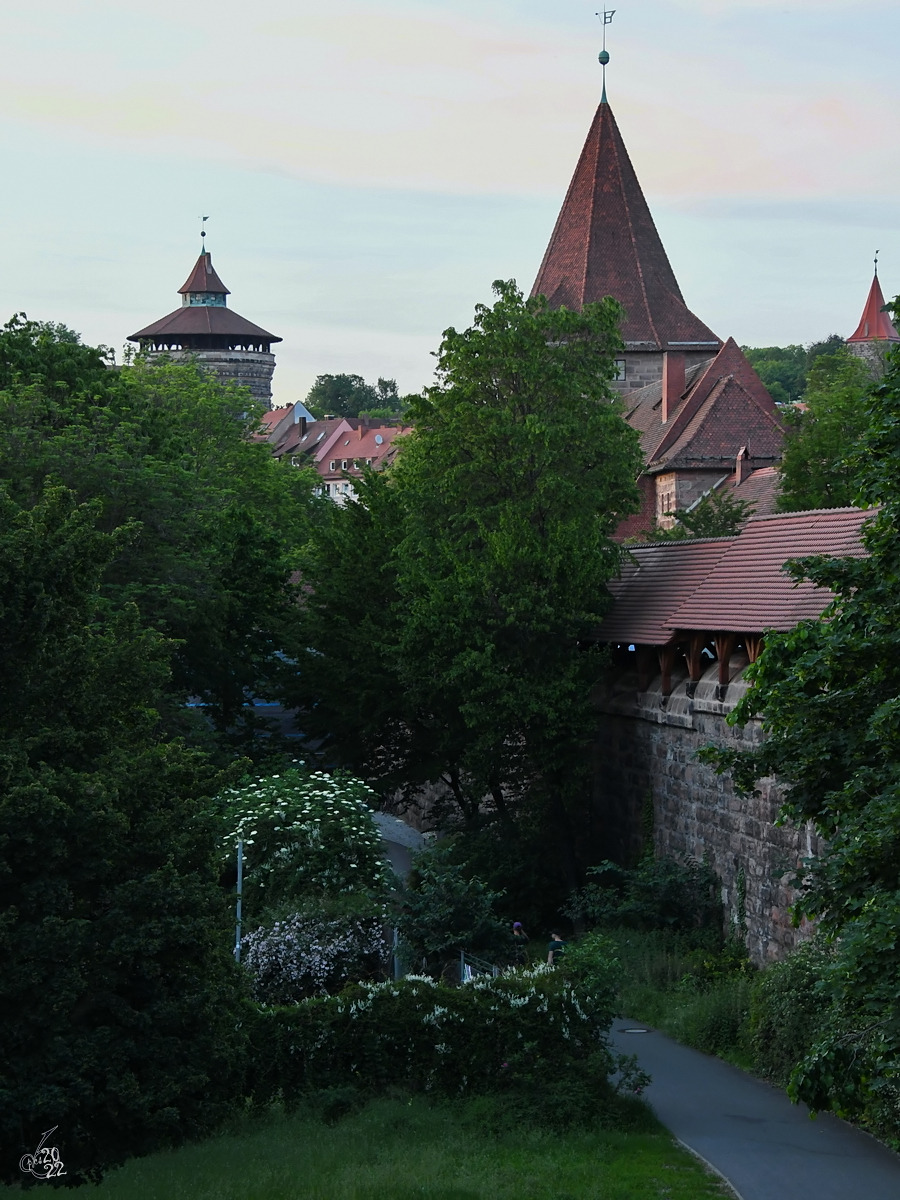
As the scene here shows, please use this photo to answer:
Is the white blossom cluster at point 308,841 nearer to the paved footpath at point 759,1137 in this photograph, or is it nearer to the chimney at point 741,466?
the paved footpath at point 759,1137

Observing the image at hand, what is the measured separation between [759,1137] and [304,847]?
850 centimetres

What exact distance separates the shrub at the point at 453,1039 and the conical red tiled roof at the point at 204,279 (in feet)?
290

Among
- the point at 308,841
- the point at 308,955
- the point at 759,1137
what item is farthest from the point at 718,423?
the point at 759,1137

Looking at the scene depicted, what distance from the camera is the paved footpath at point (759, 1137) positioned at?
12.9 meters

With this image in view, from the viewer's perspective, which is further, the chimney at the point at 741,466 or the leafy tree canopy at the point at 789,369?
the leafy tree canopy at the point at 789,369

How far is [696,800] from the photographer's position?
22.5 meters

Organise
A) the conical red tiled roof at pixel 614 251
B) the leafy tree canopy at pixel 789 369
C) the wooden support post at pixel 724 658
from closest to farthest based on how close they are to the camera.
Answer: the wooden support post at pixel 724 658, the conical red tiled roof at pixel 614 251, the leafy tree canopy at pixel 789 369

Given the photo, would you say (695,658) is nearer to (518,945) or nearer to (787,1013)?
(518,945)

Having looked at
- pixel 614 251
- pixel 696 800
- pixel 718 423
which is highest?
pixel 614 251

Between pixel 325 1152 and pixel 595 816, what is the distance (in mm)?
15594

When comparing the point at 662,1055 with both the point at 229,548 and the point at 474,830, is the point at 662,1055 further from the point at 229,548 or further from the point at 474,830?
the point at 229,548

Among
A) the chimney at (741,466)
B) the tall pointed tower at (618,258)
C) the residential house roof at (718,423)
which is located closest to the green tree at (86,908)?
the chimney at (741,466)

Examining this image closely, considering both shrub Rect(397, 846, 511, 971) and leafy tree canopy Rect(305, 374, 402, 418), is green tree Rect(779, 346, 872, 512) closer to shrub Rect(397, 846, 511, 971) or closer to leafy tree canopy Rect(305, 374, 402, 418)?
shrub Rect(397, 846, 511, 971)

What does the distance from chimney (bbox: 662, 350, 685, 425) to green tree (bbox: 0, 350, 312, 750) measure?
27105mm
